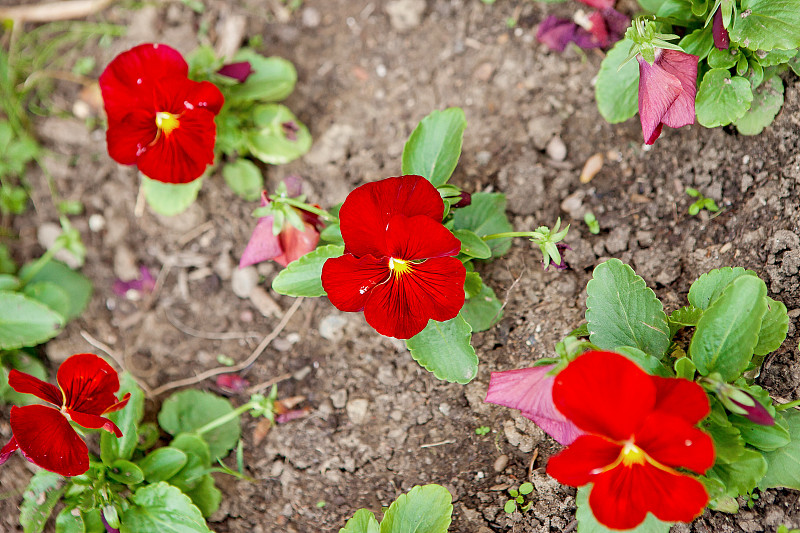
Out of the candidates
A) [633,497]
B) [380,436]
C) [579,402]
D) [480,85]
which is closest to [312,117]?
[480,85]

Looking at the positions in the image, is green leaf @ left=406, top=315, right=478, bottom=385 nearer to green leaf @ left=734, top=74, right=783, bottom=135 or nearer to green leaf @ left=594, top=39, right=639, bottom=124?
green leaf @ left=594, top=39, right=639, bottom=124

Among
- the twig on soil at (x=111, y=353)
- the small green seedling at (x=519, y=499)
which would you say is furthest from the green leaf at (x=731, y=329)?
the twig on soil at (x=111, y=353)

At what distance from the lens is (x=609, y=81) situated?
6.54 feet

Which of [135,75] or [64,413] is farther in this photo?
[135,75]

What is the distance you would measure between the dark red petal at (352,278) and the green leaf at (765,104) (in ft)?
4.19

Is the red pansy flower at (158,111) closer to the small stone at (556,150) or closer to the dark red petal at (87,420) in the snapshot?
the dark red petal at (87,420)

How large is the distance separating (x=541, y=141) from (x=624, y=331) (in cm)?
91

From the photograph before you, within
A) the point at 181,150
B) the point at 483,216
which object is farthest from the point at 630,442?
the point at 181,150

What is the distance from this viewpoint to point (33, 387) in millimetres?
1667

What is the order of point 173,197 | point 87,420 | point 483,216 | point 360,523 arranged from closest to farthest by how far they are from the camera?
point 87,420 → point 360,523 → point 483,216 → point 173,197

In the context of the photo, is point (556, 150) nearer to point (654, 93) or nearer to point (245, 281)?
point (654, 93)

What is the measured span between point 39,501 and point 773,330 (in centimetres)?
222

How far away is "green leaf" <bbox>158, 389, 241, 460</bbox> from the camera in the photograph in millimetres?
2207

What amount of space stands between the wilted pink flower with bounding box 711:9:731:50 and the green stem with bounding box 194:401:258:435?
6.09 ft
